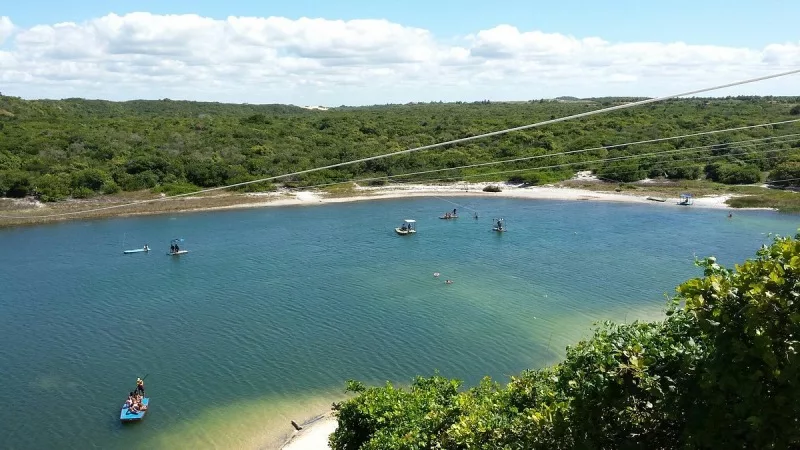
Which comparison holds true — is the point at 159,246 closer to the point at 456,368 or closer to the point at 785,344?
the point at 456,368

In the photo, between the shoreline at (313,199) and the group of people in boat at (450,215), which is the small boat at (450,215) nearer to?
the group of people in boat at (450,215)

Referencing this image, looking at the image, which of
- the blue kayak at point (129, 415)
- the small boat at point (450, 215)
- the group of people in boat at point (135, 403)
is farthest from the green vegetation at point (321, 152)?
the blue kayak at point (129, 415)

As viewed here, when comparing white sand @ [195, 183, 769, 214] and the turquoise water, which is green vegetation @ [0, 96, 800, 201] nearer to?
white sand @ [195, 183, 769, 214]

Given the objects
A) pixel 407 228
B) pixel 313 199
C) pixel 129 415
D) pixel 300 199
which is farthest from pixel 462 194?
pixel 129 415

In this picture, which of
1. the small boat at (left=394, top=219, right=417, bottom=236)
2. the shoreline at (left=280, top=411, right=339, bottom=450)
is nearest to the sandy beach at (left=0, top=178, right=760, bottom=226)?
the small boat at (left=394, top=219, right=417, bottom=236)

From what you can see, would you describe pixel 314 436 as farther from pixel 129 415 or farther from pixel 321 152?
pixel 321 152

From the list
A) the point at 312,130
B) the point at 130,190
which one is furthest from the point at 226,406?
the point at 312,130
